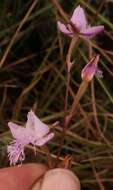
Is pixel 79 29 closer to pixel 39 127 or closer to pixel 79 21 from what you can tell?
pixel 79 21

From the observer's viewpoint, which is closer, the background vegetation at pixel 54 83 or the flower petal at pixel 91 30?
the flower petal at pixel 91 30

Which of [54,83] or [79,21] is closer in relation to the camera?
[79,21]

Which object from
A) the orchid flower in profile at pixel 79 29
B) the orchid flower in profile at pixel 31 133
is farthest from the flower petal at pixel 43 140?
the orchid flower in profile at pixel 79 29

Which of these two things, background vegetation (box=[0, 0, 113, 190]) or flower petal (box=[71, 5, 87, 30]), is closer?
flower petal (box=[71, 5, 87, 30])

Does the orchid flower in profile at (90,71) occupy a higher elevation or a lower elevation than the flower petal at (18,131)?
higher

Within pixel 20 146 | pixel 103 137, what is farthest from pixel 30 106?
pixel 20 146

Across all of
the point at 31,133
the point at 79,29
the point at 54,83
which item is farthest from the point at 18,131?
the point at 54,83

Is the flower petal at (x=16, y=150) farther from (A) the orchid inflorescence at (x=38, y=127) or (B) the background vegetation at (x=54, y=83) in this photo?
(B) the background vegetation at (x=54, y=83)

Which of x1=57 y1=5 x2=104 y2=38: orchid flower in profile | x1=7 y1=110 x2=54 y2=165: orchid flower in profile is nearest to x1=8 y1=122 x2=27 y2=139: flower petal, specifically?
x1=7 y1=110 x2=54 y2=165: orchid flower in profile

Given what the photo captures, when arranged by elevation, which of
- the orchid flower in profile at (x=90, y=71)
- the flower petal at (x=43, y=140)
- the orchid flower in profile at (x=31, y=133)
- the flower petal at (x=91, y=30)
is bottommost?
the flower petal at (x=43, y=140)

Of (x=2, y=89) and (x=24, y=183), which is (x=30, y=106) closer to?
(x=2, y=89)

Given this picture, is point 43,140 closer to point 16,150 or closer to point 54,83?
point 16,150

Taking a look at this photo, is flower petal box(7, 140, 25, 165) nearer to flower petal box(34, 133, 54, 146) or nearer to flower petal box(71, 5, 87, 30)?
flower petal box(34, 133, 54, 146)
